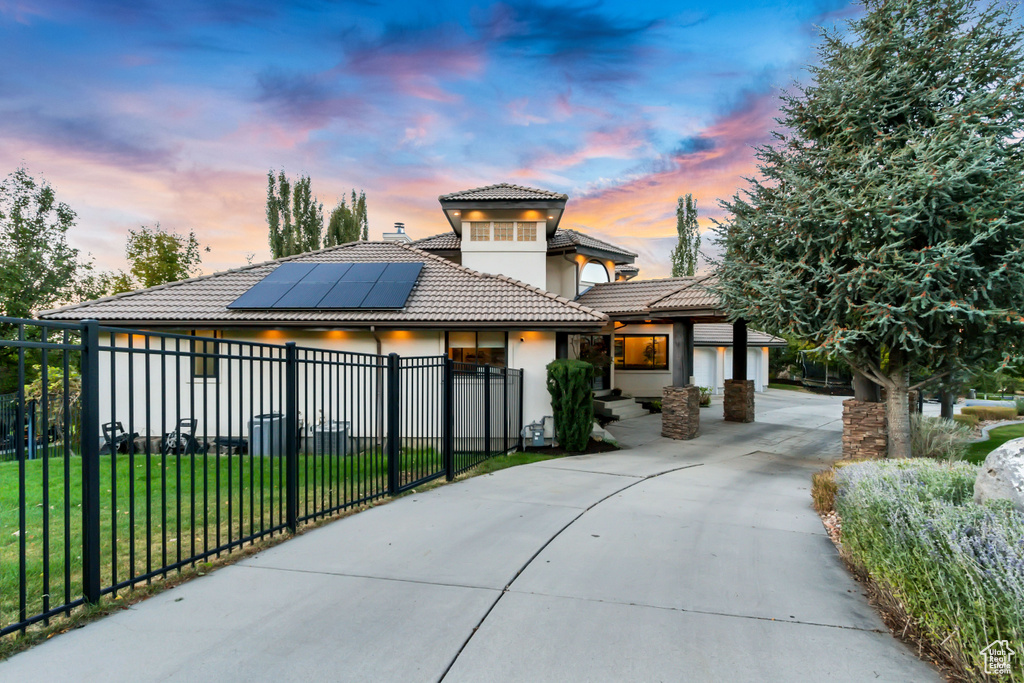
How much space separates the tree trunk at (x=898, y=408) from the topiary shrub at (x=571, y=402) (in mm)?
5687

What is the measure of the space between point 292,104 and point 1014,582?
17701 mm

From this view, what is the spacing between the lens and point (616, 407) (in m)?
18.2

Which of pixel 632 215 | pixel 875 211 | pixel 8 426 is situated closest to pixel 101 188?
pixel 8 426

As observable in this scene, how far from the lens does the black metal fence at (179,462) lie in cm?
316

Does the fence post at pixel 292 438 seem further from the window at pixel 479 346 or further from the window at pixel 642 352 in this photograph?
the window at pixel 642 352

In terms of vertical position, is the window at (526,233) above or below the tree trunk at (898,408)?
above

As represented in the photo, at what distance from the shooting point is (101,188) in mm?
20781

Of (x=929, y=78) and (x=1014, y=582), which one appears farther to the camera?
(x=929, y=78)

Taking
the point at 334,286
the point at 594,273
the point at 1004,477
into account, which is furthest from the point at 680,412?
the point at 334,286

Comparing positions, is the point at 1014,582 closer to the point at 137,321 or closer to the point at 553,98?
the point at 137,321

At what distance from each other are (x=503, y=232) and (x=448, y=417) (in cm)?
971

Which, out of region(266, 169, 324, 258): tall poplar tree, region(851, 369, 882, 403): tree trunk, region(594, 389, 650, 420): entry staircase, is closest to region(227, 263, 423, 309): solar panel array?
region(594, 389, 650, 420): entry staircase

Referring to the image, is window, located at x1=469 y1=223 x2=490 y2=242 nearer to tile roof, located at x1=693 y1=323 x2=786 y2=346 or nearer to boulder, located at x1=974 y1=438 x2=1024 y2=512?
boulder, located at x1=974 y1=438 x2=1024 y2=512

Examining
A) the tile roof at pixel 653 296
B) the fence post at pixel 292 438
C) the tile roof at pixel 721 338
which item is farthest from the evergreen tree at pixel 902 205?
the tile roof at pixel 721 338
